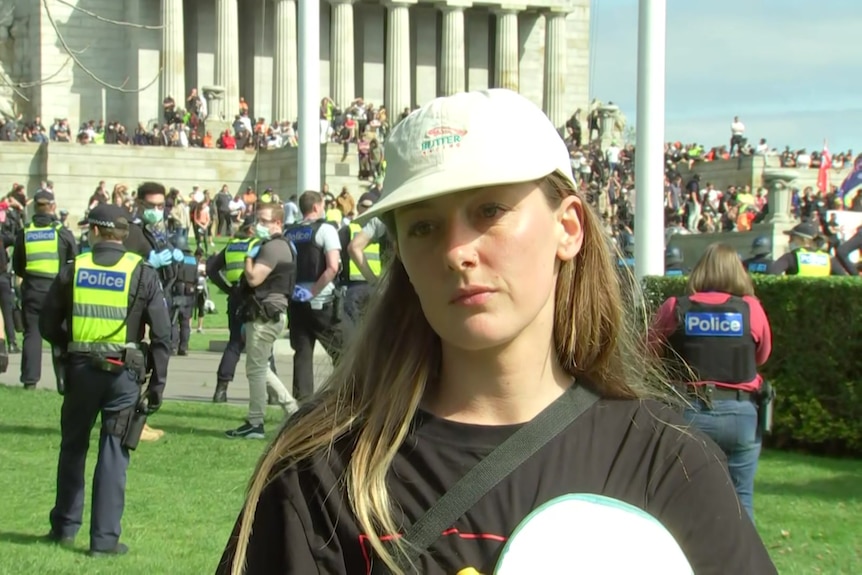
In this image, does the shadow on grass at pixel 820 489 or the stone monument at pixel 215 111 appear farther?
the stone monument at pixel 215 111

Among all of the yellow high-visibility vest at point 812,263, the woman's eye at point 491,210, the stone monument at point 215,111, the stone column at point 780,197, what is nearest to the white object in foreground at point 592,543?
the woman's eye at point 491,210

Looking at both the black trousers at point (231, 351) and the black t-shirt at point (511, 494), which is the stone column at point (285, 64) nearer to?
the black trousers at point (231, 351)

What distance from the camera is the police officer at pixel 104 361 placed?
6930 millimetres

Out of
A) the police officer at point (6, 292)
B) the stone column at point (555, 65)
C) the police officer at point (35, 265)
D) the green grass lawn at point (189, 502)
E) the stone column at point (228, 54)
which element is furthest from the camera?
the stone column at point (555, 65)

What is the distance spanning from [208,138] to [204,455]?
41.1 meters

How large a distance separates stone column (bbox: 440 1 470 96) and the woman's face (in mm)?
59933

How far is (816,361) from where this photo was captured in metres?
10.8

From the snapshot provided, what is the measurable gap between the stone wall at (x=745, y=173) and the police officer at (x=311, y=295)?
35.6 meters

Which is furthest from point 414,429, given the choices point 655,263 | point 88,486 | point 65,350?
point 655,263

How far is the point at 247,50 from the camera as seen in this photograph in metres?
61.8

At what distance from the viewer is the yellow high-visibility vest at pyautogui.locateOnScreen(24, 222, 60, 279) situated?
44.2ft

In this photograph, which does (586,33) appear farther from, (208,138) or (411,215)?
(411,215)

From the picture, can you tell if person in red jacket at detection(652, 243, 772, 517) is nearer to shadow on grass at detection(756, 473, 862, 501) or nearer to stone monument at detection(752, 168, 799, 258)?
shadow on grass at detection(756, 473, 862, 501)

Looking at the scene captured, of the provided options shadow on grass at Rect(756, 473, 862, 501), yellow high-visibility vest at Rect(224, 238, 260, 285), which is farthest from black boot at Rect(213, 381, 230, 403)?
shadow on grass at Rect(756, 473, 862, 501)
